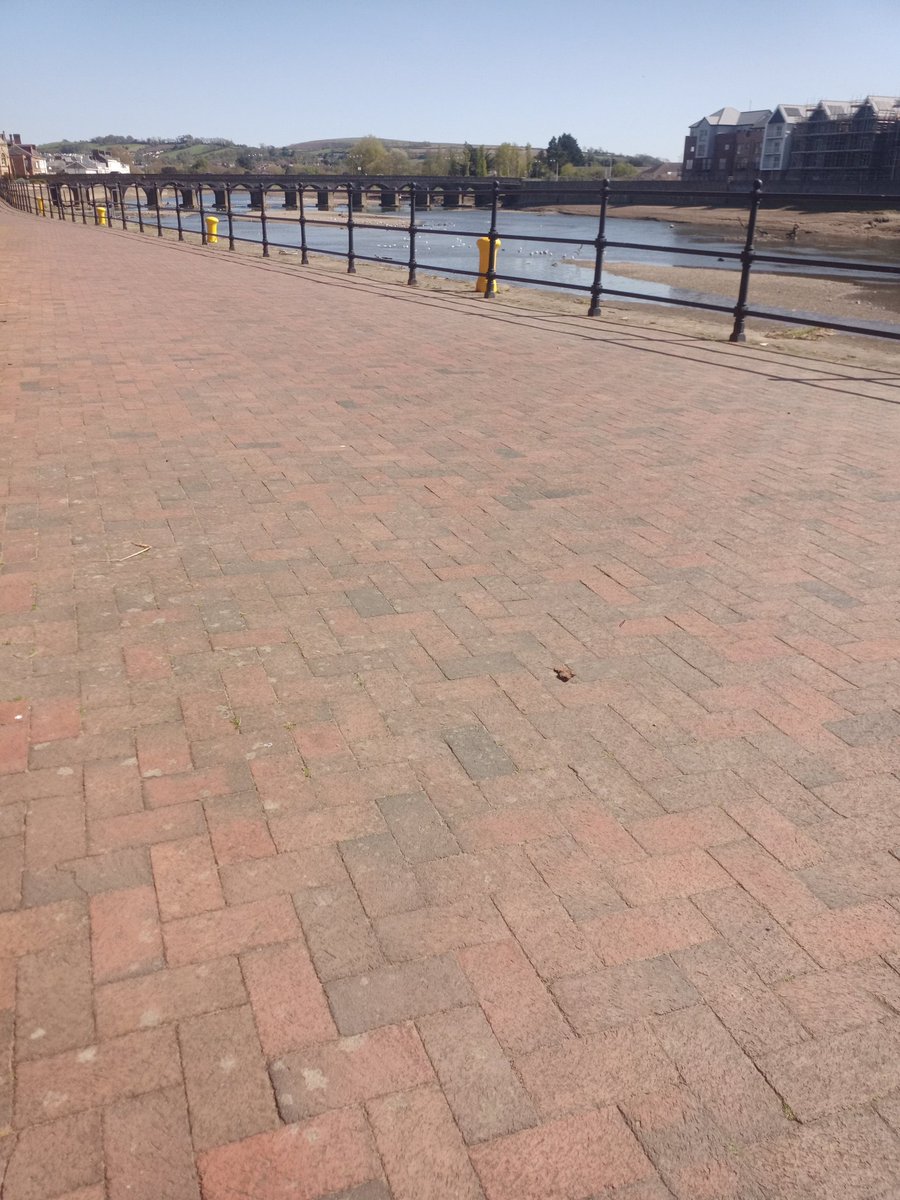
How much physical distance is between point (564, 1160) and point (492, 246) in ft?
41.4

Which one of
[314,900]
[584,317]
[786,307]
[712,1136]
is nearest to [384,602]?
[314,900]

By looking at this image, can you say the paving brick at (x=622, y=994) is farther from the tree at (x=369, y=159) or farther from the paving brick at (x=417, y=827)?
the tree at (x=369, y=159)

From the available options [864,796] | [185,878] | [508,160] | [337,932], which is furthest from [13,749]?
[508,160]

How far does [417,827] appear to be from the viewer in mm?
2395

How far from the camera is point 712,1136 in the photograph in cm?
163

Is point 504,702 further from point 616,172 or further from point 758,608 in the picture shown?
point 616,172

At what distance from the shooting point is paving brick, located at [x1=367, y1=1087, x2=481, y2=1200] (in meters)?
1.53

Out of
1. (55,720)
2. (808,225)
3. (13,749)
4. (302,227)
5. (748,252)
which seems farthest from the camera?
(808,225)

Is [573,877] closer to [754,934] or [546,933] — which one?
[546,933]

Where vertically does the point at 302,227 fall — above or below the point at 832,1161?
above

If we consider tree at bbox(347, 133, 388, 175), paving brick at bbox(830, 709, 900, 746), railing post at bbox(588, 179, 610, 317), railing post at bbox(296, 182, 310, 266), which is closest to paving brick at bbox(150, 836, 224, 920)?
paving brick at bbox(830, 709, 900, 746)

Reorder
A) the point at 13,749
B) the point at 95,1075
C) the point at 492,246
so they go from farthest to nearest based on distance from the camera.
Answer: the point at 492,246, the point at 13,749, the point at 95,1075

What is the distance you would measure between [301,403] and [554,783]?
484cm

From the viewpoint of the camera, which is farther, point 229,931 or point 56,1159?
point 229,931
